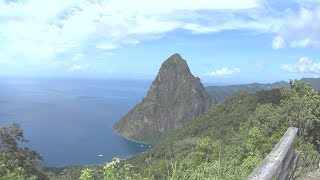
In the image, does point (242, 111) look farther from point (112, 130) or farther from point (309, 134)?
point (112, 130)

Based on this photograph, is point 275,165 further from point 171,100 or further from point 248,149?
point 171,100

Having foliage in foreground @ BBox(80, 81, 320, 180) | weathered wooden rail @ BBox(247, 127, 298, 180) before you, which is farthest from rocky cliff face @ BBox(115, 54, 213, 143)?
weathered wooden rail @ BBox(247, 127, 298, 180)

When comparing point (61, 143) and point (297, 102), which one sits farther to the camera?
point (61, 143)

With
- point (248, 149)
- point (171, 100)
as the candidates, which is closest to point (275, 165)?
point (248, 149)

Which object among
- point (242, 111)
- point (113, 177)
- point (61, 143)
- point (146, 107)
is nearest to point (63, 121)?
point (146, 107)

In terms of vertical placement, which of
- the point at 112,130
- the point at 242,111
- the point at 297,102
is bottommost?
the point at 112,130

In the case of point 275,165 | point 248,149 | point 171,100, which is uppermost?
point 275,165

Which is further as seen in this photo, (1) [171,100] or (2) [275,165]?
(1) [171,100]

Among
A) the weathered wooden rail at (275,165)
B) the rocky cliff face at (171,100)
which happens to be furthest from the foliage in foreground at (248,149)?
the rocky cliff face at (171,100)
